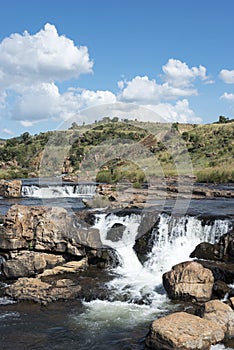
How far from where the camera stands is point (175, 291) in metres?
12.1

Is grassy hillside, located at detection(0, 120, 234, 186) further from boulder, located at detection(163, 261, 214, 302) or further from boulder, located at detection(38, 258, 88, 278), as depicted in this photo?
boulder, located at detection(163, 261, 214, 302)

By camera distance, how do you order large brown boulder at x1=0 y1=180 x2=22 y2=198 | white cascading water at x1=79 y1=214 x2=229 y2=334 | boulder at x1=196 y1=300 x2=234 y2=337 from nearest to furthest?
boulder at x1=196 y1=300 x2=234 y2=337, white cascading water at x1=79 y1=214 x2=229 y2=334, large brown boulder at x1=0 y1=180 x2=22 y2=198

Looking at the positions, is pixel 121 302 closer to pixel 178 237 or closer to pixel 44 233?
pixel 44 233

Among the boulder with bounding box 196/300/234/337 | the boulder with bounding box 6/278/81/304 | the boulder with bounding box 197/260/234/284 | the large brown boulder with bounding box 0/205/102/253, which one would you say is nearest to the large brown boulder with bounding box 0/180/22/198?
the large brown boulder with bounding box 0/205/102/253

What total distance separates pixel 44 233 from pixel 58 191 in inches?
741

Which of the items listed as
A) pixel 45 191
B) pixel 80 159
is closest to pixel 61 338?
pixel 45 191

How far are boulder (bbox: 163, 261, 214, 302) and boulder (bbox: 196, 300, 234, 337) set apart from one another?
5.20ft

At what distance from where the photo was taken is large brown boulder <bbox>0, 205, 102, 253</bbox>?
632 inches

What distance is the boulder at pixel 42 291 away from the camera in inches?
487

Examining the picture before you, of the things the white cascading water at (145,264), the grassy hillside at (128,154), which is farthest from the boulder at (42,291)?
the grassy hillside at (128,154)

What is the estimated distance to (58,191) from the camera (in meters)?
34.8

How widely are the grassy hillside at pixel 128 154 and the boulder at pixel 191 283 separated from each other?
21371mm

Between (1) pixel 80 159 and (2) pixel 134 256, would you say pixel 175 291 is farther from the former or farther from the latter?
(1) pixel 80 159

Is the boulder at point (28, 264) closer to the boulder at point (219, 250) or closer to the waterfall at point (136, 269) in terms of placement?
the waterfall at point (136, 269)
